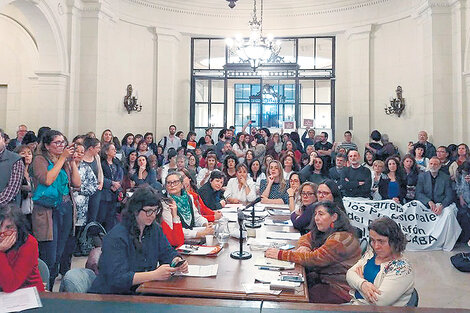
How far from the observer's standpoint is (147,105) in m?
12.4

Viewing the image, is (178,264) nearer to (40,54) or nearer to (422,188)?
(422,188)

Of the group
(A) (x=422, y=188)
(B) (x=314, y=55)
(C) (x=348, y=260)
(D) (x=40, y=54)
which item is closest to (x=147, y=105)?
(D) (x=40, y=54)

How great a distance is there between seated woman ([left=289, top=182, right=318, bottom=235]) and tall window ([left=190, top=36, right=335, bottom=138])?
831 centimetres

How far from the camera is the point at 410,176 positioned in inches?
273

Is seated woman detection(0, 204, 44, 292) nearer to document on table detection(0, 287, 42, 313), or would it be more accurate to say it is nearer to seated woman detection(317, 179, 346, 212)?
document on table detection(0, 287, 42, 313)

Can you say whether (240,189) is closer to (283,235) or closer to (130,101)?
(283,235)

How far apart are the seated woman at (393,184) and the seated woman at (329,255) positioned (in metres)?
3.75

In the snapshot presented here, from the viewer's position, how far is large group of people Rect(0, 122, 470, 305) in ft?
8.84

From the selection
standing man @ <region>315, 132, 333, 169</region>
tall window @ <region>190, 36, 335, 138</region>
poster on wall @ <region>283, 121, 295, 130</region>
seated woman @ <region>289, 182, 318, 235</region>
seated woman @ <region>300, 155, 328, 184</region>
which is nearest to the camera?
seated woman @ <region>289, 182, 318, 235</region>

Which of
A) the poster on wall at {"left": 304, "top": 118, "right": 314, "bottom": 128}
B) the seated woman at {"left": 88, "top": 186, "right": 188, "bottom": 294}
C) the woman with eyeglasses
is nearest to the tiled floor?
the woman with eyeglasses

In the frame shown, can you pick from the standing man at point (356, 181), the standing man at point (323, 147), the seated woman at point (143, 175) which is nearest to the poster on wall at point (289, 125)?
the standing man at point (323, 147)

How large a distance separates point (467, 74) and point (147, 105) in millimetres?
8236

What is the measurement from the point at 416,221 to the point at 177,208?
4.03 m

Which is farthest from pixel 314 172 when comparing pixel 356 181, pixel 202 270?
pixel 202 270
